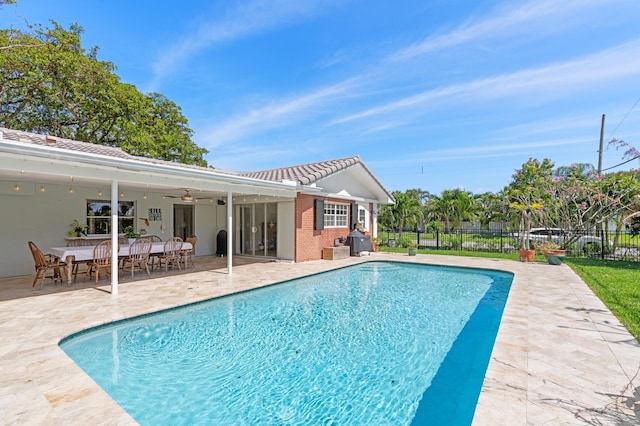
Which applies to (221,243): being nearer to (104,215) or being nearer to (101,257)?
(104,215)

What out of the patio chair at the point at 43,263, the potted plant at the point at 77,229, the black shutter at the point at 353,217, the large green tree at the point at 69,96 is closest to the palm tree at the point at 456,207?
the black shutter at the point at 353,217

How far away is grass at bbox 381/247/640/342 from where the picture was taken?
19.4 ft

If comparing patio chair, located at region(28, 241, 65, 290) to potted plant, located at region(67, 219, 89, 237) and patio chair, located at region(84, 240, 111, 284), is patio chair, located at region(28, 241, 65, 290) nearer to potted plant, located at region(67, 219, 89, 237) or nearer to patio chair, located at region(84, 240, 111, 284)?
patio chair, located at region(84, 240, 111, 284)

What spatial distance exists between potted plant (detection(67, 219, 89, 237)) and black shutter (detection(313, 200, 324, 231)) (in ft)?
29.1

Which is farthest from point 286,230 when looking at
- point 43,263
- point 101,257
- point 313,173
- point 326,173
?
point 43,263

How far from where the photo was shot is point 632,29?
8.61m

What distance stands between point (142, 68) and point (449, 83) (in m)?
18.1

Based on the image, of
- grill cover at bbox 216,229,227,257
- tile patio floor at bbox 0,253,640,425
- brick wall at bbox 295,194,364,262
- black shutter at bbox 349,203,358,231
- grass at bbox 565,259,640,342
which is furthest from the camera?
black shutter at bbox 349,203,358,231

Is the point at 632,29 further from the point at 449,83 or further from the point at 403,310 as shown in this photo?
the point at 403,310

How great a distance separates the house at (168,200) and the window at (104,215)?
4cm

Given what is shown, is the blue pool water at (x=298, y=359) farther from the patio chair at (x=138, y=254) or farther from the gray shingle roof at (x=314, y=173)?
the gray shingle roof at (x=314, y=173)

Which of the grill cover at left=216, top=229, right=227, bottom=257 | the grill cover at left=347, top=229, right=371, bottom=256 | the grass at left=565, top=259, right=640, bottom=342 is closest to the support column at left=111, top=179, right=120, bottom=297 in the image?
the grill cover at left=216, top=229, right=227, bottom=257

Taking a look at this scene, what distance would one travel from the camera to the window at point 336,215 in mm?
15106

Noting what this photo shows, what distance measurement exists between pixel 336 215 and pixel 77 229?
10.8m
